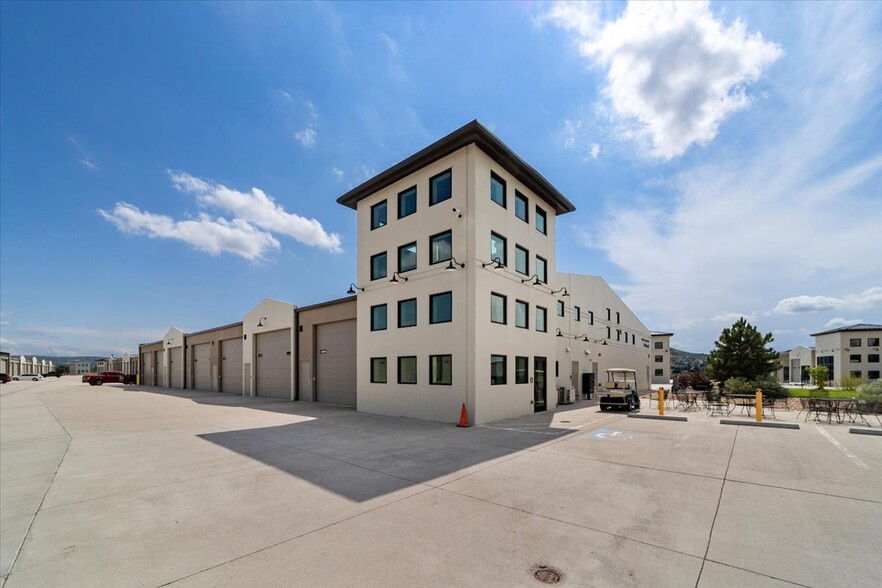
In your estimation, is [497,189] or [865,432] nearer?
[865,432]

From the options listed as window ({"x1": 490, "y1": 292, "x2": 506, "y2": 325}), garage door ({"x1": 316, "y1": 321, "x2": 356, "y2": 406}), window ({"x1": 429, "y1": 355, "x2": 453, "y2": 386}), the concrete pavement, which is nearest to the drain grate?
the concrete pavement

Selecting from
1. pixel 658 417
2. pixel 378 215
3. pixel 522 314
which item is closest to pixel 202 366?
pixel 378 215

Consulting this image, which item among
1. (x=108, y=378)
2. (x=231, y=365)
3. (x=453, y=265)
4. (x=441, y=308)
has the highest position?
(x=453, y=265)

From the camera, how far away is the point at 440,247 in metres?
15.8

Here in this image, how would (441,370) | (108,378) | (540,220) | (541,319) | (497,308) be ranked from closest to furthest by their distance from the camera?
(441,370)
(497,308)
(541,319)
(540,220)
(108,378)

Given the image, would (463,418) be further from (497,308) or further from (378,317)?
(378,317)

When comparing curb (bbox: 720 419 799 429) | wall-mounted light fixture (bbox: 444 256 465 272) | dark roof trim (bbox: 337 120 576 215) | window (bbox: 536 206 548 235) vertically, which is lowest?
curb (bbox: 720 419 799 429)

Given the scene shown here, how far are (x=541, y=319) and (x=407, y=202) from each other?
8.14m

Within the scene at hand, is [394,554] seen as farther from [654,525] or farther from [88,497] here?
[88,497]

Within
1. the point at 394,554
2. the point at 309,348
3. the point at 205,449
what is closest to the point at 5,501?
the point at 205,449

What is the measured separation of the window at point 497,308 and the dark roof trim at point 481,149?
5.40 m

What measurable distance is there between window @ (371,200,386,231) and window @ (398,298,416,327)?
12.8ft

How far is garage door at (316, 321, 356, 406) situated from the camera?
68.9 ft

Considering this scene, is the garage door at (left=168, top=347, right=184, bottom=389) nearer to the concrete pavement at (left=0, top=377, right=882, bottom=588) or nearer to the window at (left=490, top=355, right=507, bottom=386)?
the concrete pavement at (left=0, top=377, right=882, bottom=588)
